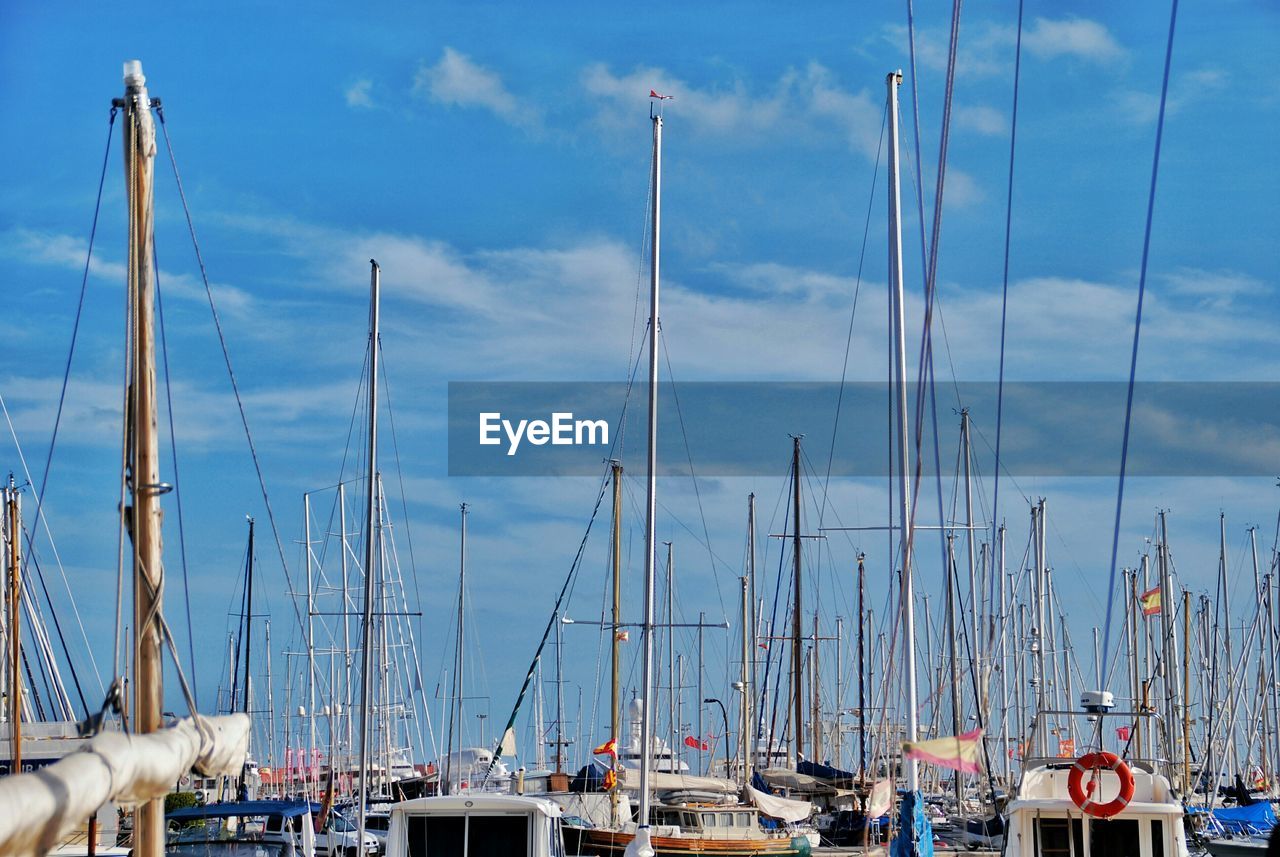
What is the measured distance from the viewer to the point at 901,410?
89.2ft

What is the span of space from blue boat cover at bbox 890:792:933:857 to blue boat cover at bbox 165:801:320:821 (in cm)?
1108

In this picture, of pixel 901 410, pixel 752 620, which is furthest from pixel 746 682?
pixel 901 410

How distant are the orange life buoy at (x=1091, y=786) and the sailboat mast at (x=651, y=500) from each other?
8.46 m

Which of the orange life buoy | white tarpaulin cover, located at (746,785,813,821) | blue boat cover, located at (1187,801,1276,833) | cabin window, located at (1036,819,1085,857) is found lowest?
blue boat cover, located at (1187,801,1276,833)

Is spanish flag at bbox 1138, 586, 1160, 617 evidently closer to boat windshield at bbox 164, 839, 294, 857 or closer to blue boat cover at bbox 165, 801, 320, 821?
blue boat cover at bbox 165, 801, 320, 821

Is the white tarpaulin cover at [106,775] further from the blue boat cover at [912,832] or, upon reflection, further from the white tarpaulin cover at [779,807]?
the white tarpaulin cover at [779,807]

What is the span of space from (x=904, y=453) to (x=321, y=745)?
2286 inches

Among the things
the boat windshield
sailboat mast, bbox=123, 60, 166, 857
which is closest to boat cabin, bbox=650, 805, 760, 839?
the boat windshield

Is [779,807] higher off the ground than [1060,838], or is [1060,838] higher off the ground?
[1060,838]

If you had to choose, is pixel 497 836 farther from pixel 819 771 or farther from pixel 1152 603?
pixel 1152 603

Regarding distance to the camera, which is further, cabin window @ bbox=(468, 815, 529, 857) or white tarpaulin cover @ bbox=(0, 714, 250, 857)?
cabin window @ bbox=(468, 815, 529, 857)

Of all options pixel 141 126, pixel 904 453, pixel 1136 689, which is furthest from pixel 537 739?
pixel 141 126

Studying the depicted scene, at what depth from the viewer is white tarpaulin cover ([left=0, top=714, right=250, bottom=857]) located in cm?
933

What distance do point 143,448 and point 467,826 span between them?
10.8 m
